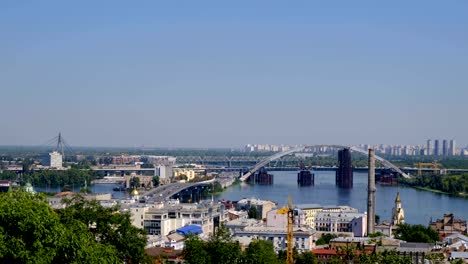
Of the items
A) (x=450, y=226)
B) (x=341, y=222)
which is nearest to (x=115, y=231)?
(x=450, y=226)

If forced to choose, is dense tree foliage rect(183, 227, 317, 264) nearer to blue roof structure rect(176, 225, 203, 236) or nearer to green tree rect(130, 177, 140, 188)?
blue roof structure rect(176, 225, 203, 236)

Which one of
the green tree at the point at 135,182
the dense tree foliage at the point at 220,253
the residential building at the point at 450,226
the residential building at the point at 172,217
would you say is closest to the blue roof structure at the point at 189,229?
the residential building at the point at 172,217

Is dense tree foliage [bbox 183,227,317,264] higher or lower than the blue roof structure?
higher

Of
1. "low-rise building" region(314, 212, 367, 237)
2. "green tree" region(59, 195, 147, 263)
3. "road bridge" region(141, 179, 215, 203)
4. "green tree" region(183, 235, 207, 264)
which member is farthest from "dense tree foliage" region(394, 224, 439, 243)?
"road bridge" region(141, 179, 215, 203)

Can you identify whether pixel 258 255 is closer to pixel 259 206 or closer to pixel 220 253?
pixel 220 253

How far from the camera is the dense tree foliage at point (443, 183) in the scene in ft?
122

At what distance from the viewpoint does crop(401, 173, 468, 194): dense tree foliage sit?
37219mm

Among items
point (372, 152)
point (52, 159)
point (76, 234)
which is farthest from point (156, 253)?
point (52, 159)

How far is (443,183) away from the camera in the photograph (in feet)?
127

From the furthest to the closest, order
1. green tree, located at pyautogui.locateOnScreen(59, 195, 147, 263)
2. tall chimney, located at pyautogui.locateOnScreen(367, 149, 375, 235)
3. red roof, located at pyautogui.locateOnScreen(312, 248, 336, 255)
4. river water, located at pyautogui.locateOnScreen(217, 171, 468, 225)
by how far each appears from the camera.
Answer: river water, located at pyautogui.locateOnScreen(217, 171, 468, 225) → tall chimney, located at pyautogui.locateOnScreen(367, 149, 375, 235) → red roof, located at pyautogui.locateOnScreen(312, 248, 336, 255) → green tree, located at pyautogui.locateOnScreen(59, 195, 147, 263)

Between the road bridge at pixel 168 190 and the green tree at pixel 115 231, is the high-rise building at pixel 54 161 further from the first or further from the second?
the green tree at pixel 115 231

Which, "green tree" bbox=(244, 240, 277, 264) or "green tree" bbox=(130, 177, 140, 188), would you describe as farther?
"green tree" bbox=(130, 177, 140, 188)

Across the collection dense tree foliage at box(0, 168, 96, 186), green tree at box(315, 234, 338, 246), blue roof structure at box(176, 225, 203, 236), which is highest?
dense tree foliage at box(0, 168, 96, 186)

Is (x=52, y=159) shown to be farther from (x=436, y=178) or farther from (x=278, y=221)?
(x=278, y=221)
